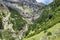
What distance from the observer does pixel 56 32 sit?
108188mm

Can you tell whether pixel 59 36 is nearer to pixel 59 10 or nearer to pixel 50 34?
pixel 50 34

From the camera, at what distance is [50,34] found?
4277 inches

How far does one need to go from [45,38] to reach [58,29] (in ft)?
28.5

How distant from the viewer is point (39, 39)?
375ft

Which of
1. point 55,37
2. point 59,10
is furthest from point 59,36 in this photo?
point 59,10

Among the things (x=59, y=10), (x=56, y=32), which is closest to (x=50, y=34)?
(x=56, y=32)

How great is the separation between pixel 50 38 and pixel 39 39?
1175 cm

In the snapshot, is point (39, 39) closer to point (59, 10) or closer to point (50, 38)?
point (50, 38)

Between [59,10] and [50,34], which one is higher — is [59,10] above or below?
below

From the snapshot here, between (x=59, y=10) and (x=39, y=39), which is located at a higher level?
(x=39, y=39)

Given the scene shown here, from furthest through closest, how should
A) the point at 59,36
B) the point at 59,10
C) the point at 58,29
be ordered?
1. the point at 59,10
2. the point at 58,29
3. the point at 59,36

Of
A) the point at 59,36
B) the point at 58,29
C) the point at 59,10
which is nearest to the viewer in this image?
the point at 59,36

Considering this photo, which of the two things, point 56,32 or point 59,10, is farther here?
point 59,10

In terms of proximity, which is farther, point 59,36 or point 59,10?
point 59,10
